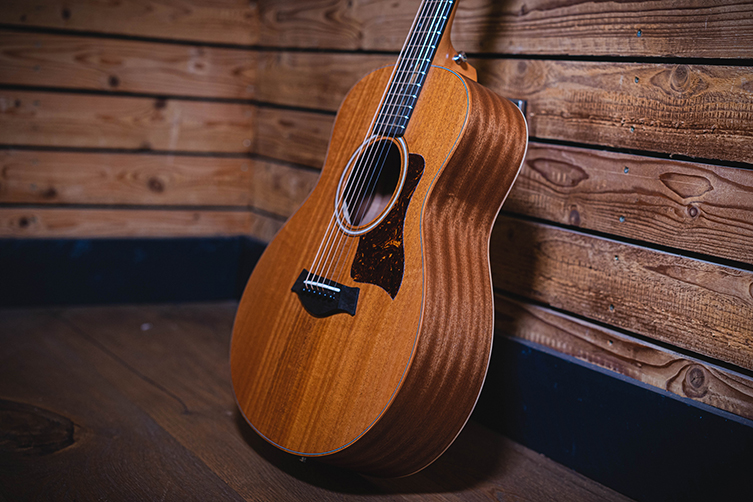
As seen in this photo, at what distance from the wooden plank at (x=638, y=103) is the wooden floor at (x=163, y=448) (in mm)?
687

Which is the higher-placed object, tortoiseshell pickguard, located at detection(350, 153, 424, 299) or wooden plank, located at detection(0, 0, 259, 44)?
wooden plank, located at detection(0, 0, 259, 44)

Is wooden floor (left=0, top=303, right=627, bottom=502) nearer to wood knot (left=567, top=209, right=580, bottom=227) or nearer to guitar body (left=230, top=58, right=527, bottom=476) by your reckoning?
guitar body (left=230, top=58, right=527, bottom=476)

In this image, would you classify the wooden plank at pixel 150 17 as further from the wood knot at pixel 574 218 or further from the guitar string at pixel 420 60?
the wood knot at pixel 574 218

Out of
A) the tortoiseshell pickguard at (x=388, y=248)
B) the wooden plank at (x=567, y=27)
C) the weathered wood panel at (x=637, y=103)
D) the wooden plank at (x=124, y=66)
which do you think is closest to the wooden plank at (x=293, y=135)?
the wooden plank at (x=124, y=66)

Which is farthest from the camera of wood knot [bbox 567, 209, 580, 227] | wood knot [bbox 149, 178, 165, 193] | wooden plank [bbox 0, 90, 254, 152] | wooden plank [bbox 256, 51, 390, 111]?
wood knot [bbox 149, 178, 165, 193]

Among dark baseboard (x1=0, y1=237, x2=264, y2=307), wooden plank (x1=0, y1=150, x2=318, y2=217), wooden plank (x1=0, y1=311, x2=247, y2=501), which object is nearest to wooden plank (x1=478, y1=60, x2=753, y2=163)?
wooden plank (x1=0, y1=150, x2=318, y2=217)

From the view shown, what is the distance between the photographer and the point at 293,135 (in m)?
2.12

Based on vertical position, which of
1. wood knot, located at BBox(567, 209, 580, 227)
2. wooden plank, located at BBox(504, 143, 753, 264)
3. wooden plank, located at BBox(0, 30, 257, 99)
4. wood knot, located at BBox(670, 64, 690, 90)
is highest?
wood knot, located at BBox(670, 64, 690, 90)

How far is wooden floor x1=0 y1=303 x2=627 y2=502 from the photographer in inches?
45.7

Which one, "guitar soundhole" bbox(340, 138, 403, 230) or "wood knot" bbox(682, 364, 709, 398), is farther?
"guitar soundhole" bbox(340, 138, 403, 230)

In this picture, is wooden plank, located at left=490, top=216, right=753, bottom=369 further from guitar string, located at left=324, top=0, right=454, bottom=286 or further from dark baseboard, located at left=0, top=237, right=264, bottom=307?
dark baseboard, located at left=0, top=237, right=264, bottom=307

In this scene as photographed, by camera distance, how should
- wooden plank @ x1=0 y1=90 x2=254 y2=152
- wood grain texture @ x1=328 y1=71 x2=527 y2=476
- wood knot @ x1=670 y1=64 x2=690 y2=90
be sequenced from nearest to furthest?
wood grain texture @ x1=328 y1=71 x2=527 y2=476 → wood knot @ x1=670 y1=64 x2=690 y2=90 → wooden plank @ x1=0 y1=90 x2=254 y2=152

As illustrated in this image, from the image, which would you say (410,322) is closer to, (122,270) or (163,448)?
(163,448)

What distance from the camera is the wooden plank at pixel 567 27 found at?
111 cm
